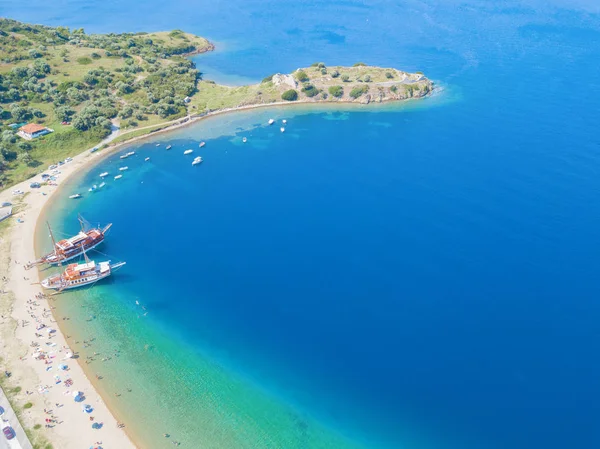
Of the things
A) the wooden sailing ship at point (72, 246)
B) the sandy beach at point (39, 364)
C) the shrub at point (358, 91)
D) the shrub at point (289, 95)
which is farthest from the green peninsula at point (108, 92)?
the wooden sailing ship at point (72, 246)

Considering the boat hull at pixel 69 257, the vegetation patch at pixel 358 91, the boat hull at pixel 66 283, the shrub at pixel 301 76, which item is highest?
the shrub at pixel 301 76

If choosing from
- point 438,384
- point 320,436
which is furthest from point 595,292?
point 320,436

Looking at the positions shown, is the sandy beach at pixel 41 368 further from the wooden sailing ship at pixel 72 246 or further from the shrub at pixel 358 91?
the shrub at pixel 358 91

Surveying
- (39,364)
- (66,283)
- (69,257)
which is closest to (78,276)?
(66,283)

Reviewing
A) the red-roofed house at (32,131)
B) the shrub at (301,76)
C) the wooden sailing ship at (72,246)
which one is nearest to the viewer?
the wooden sailing ship at (72,246)

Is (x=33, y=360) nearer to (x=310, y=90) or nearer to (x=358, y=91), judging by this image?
(x=310, y=90)

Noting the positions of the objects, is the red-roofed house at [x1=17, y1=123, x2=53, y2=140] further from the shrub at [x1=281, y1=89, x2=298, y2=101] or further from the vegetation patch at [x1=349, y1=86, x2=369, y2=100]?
the vegetation patch at [x1=349, y1=86, x2=369, y2=100]

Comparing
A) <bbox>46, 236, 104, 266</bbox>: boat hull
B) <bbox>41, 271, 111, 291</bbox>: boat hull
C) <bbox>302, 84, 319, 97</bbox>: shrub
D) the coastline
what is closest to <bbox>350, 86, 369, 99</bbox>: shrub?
<bbox>302, 84, 319, 97</bbox>: shrub

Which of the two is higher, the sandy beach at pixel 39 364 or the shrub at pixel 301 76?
the shrub at pixel 301 76
